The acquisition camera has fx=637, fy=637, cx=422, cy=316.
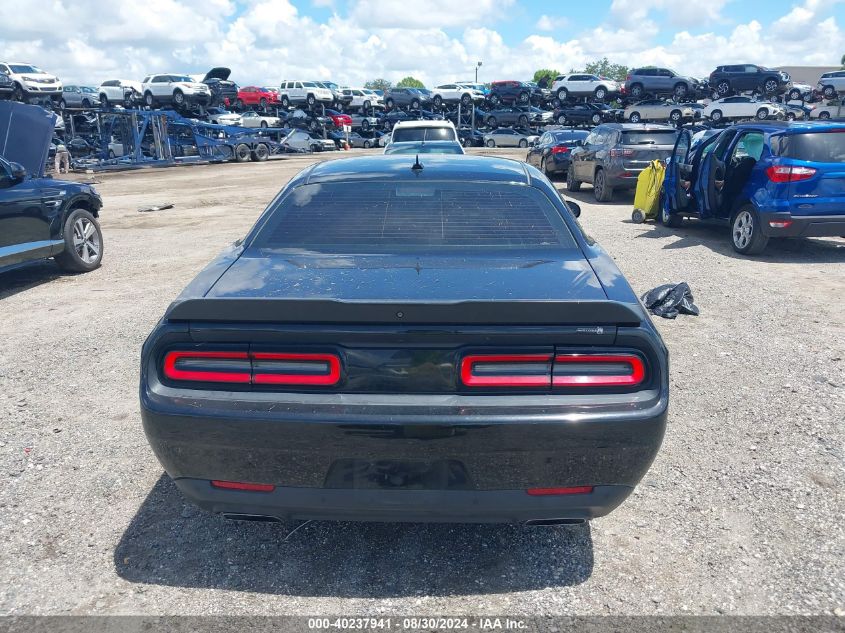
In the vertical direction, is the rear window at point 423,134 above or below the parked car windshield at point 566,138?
above

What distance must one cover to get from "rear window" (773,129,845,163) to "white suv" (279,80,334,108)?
39.2 meters

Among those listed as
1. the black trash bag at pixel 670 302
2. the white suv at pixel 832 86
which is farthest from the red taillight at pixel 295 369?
the white suv at pixel 832 86

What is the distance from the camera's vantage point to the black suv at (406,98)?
43.9 meters

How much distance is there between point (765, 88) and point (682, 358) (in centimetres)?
3694

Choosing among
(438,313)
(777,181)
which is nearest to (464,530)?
(438,313)

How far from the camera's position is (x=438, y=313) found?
2.23 metres

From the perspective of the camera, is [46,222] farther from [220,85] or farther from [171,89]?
[220,85]

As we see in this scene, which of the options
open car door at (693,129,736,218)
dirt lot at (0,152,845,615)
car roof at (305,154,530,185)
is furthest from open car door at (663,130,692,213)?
car roof at (305,154,530,185)

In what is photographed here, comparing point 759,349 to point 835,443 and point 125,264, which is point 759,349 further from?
point 125,264

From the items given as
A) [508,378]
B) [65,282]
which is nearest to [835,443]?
[508,378]

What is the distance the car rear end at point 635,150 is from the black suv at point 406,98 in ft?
107

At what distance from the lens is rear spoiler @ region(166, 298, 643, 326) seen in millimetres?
2234

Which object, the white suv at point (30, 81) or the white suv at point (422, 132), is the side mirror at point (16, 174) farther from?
the white suv at point (30, 81)

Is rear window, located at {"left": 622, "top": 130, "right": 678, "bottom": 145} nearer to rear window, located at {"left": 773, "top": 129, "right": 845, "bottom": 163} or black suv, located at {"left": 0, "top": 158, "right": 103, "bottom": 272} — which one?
rear window, located at {"left": 773, "top": 129, "right": 845, "bottom": 163}
